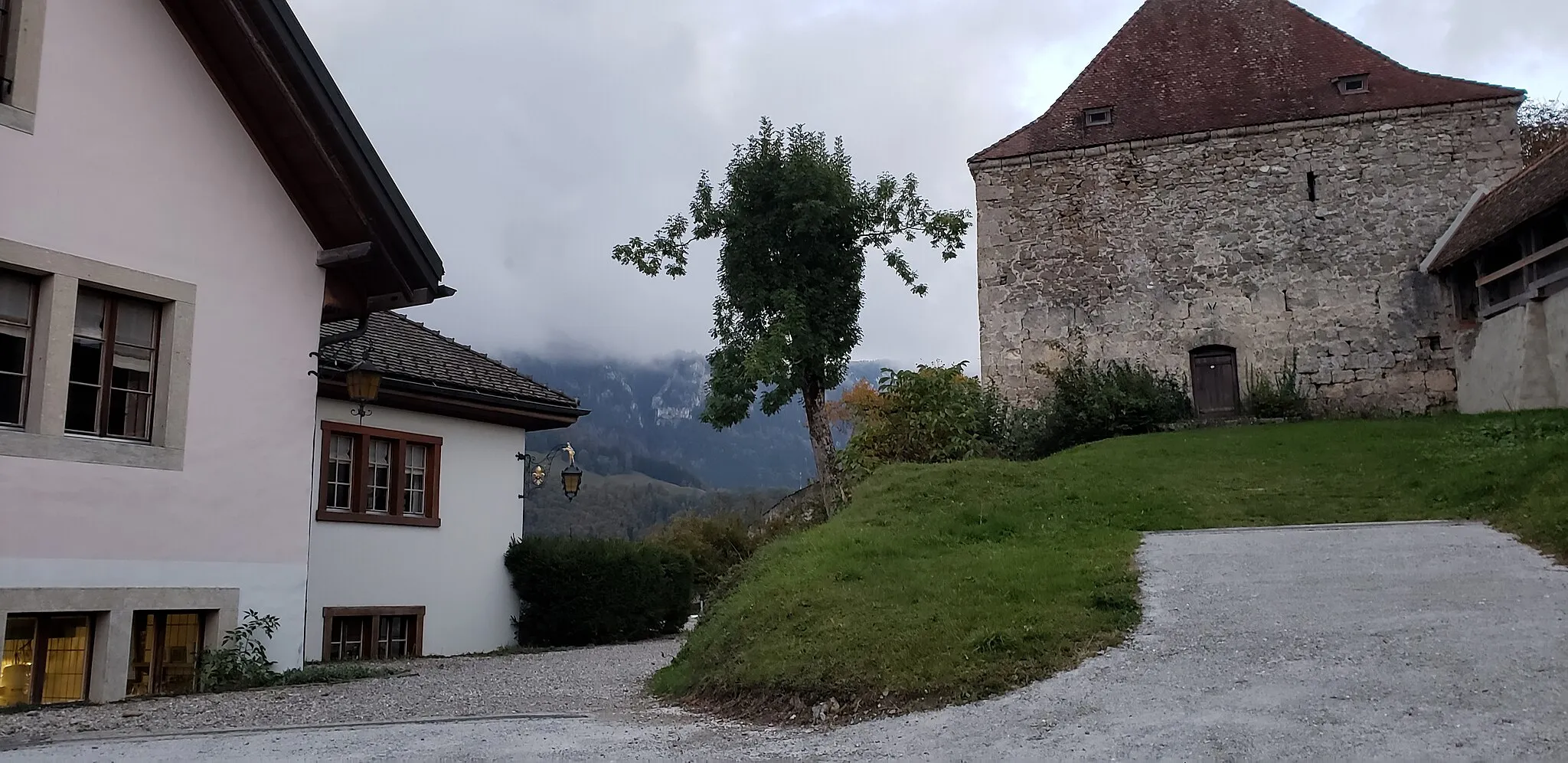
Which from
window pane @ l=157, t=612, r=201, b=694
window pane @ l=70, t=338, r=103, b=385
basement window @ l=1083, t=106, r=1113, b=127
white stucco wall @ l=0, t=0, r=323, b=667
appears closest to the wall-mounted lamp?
white stucco wall @ l=0, t=0, r=323, b=667

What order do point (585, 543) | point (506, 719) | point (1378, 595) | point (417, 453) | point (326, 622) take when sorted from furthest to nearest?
1. point (585, 543)
2. point (417, 453)
3. point (326, 622)
4. point (1378, 595)
5. point (506, 719)

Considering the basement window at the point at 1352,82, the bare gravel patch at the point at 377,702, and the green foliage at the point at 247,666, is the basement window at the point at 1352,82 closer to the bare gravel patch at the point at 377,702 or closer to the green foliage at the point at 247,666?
the bare gravel patch at the point at 377,702

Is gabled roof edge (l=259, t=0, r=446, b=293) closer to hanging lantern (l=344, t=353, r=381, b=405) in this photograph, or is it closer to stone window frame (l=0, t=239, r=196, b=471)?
hanging lantern (l=344, t=353, r=381, b=405)

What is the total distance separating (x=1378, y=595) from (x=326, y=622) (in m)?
12.5

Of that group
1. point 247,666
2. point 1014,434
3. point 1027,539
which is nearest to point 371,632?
point 247,666

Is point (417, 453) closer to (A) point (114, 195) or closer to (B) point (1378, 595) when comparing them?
(A) point (114, 195)

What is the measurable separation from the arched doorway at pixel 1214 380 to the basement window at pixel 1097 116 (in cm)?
578

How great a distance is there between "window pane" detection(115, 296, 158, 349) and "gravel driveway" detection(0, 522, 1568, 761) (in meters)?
4.56

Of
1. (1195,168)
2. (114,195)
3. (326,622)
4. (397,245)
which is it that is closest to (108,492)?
(114,195)

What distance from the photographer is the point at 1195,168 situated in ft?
81.3

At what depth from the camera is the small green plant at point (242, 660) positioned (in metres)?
10.7

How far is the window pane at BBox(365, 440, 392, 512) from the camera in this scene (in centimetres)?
1584

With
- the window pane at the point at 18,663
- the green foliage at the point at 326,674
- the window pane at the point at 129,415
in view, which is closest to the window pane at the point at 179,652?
the green foliage at the point at 326,674

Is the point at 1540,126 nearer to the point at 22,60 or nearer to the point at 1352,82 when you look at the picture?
the point at 1352,82
